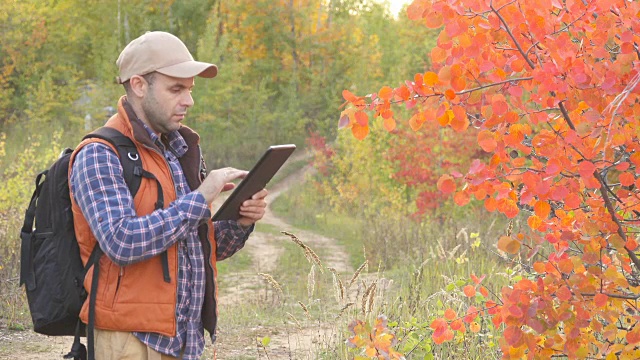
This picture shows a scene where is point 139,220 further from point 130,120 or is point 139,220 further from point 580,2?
point 580,2

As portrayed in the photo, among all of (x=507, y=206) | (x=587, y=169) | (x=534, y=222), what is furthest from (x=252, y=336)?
(x=587, y=169)

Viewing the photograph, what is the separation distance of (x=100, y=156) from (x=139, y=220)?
25 centimetres

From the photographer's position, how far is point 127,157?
111 inches

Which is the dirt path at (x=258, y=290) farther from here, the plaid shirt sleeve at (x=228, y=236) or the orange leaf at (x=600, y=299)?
the orange leaf at (x=600, y=299)

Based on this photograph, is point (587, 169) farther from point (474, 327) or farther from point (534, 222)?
point (474, 327)

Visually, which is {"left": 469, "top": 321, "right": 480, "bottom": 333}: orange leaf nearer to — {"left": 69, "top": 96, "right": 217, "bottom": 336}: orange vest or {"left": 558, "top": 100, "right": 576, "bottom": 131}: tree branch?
{"left": 558, "top": 100, "right": 576, "bottom": 131}: tree branch

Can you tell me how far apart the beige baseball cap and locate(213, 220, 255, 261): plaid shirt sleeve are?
24.7 inches

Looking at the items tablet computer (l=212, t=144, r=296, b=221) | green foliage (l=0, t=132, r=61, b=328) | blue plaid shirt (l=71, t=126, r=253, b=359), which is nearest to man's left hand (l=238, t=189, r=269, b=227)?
tablet computer (l=212, t=144, r=296, b=221)

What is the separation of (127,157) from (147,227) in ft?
0.91

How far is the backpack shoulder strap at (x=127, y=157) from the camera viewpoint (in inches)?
111

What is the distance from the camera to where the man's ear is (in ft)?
9.68

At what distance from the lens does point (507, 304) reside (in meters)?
2.91

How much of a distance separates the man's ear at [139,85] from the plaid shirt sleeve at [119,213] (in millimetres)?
260

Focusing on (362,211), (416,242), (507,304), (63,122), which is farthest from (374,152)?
(507,304)
